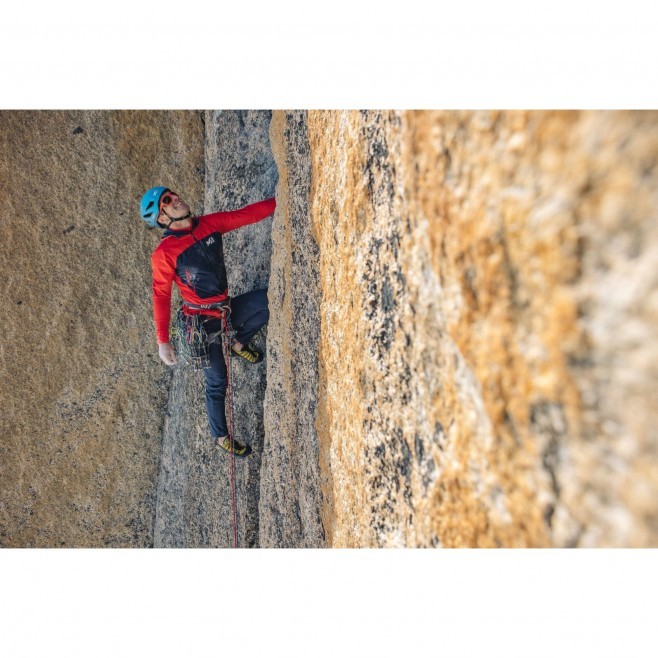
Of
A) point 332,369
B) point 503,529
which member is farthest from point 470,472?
point 332,369

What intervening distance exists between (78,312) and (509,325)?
432cm

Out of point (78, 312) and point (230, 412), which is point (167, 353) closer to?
point (230, 412)

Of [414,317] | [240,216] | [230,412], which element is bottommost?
[230,412]

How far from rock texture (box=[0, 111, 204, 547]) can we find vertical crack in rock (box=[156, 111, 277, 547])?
1.16 feet

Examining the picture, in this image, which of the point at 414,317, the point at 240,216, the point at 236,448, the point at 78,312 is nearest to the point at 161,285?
the point at 240,216

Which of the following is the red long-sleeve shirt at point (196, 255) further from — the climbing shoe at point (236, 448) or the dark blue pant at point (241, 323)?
the climbing shoe at point (236, 448)

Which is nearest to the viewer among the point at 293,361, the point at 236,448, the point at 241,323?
the point at 293,361

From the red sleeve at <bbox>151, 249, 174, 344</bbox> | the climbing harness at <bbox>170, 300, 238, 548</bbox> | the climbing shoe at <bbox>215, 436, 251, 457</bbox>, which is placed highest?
the red sleeve at <bbox>151, 249, 174, 344</bbox>

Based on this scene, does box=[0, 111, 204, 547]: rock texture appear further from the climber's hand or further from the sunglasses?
the sunglasses

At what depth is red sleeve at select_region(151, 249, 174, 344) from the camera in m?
2.84

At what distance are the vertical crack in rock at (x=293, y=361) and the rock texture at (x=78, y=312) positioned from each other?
208 cm

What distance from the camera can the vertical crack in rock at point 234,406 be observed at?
346cm

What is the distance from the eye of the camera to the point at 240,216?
2916 millimetres

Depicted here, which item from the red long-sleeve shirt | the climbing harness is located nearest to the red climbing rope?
the climbing harness
